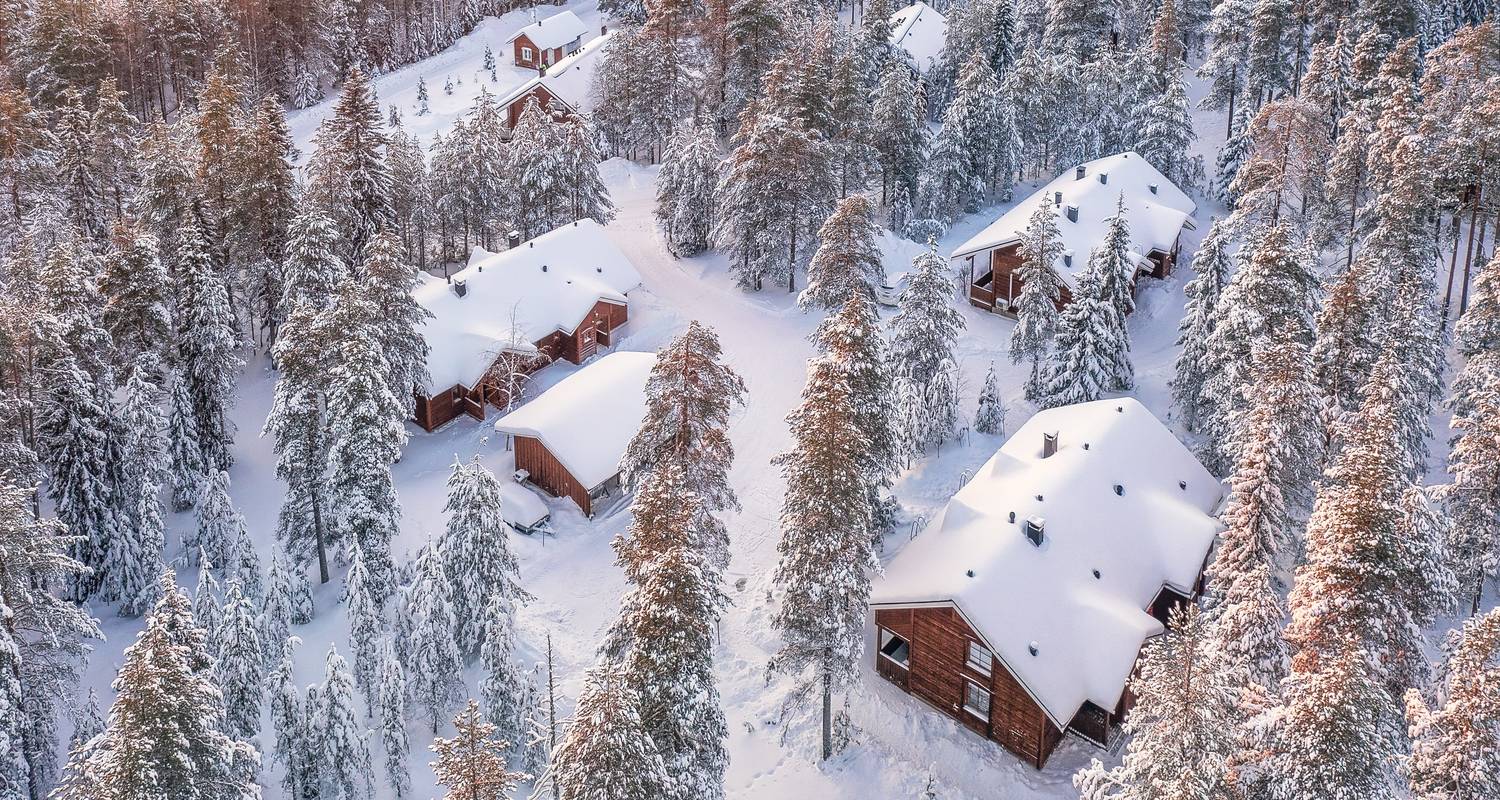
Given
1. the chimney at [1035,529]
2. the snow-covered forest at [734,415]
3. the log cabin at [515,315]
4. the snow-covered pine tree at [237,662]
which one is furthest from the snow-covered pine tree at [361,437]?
the chimney at [1035,529]

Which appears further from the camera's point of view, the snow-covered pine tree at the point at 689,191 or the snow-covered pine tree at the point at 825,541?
the snow-covered pine tree at the point at 689,191

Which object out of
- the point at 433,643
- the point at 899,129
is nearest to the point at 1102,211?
the point at 899,129

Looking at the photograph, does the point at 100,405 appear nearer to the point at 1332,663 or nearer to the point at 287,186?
the point at 287,186

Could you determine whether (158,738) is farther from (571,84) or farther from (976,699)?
(571,84)

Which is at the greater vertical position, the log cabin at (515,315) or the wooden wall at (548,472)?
the log cabin at (515,315)

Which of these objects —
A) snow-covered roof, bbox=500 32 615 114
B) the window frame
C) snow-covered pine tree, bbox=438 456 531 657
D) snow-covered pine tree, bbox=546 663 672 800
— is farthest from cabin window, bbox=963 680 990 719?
snow-covered roof, bbox=500 32 615 114

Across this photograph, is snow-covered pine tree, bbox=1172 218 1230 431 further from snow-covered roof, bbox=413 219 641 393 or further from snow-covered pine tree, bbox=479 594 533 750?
snow-covered pine tree, bbox=479 594 533 750

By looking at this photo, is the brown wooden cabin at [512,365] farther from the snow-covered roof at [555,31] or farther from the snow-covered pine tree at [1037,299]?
the snow-covered roof at [555,31]
